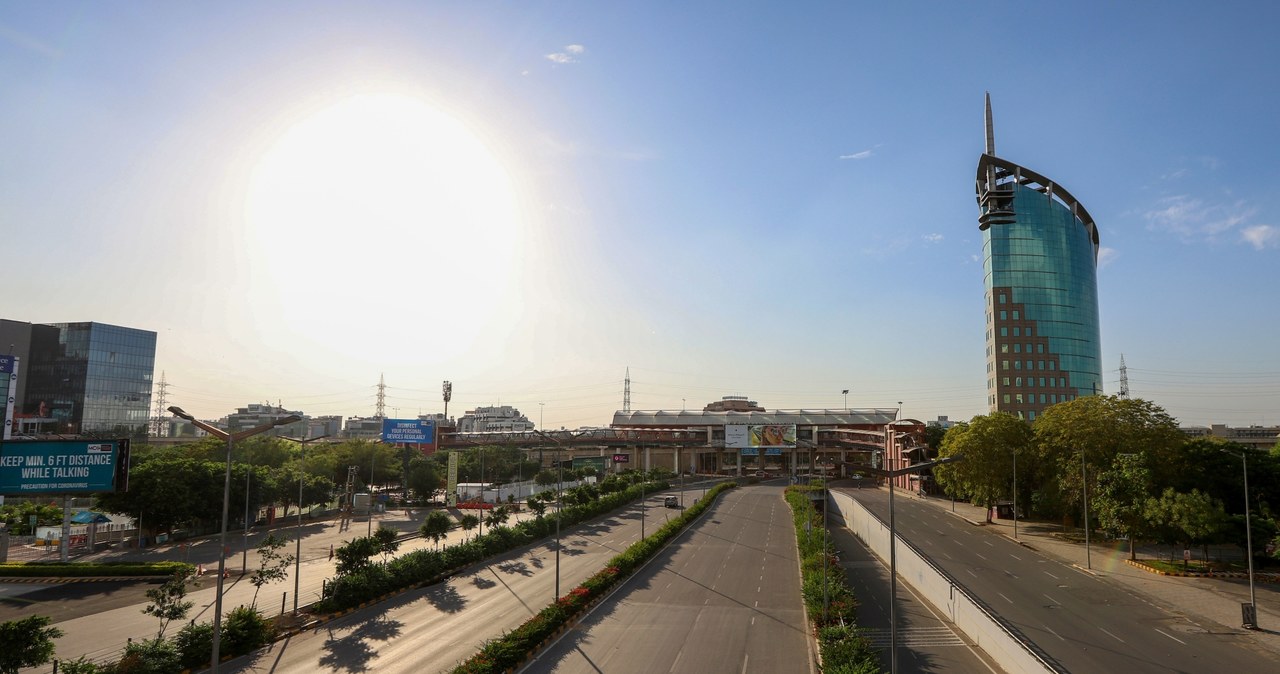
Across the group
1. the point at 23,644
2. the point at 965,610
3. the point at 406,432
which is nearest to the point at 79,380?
the point at 406,432

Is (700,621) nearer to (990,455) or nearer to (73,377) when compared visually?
(990,455)

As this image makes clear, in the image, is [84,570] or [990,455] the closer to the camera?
[84,570]

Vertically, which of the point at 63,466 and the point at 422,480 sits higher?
the point at 63,466

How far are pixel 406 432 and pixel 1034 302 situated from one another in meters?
119

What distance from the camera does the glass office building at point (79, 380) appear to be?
490 ft

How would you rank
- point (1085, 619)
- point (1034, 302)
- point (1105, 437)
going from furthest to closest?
point (1034, 302) → point (1105, 437) → point (1085, 619)

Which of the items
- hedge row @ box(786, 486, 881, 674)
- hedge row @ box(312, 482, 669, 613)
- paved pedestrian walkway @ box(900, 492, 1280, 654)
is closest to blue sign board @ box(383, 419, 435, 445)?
hedge row @ box(312, 482, 669, 613)

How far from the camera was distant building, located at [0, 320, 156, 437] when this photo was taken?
5797 inches

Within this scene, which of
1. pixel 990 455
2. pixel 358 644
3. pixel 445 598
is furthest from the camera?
pixel 990 455

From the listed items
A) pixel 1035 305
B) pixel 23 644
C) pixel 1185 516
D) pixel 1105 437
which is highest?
pixel 1035 305

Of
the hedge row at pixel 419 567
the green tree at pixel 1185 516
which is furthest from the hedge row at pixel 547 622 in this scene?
the green tree at pixel 1185 516

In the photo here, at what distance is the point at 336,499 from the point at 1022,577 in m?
93.7

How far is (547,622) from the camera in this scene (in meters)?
34.7

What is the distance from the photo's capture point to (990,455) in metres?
74.5
